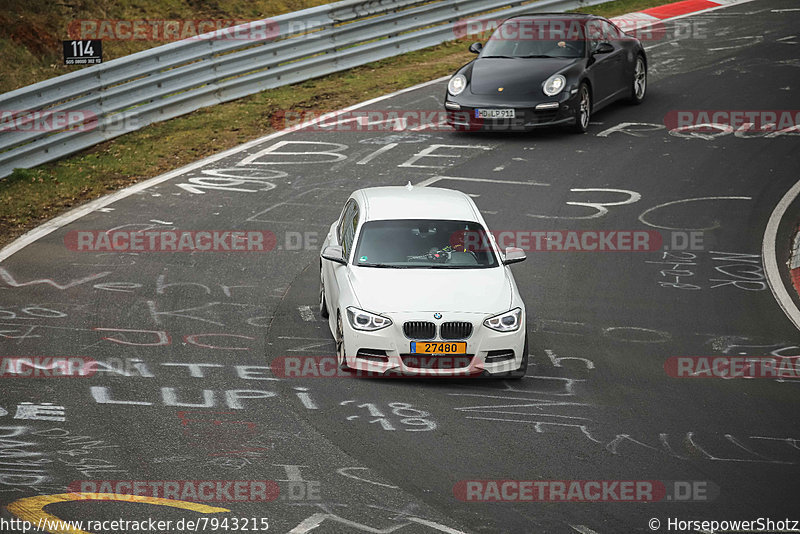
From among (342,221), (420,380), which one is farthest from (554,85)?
(420,380)

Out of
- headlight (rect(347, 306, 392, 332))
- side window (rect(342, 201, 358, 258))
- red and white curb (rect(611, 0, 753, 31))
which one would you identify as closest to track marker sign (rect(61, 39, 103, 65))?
side window (rect(342, 201, 358, 258))

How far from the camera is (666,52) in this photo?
23234 mm

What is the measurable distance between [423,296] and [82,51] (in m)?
9.31

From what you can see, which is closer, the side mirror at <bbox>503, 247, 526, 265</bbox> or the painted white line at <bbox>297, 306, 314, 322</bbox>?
the side mirror at <bbox>503, 247, 526, 265</bbox>

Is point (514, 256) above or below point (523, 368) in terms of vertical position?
above

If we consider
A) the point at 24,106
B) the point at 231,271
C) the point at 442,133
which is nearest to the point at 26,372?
the point at 231,271

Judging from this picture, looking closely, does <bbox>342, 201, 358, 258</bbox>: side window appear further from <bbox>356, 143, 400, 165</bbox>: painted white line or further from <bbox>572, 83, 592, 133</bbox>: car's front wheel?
<bbox>572, 83, 592, 133</bbox>: car's front wheel

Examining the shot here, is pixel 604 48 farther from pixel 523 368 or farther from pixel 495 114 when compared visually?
pixel 523 368

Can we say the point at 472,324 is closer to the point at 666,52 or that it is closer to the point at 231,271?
the point at 231,271

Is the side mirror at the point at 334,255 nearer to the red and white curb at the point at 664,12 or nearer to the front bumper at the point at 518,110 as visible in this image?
the front bumper at the point at 518,110

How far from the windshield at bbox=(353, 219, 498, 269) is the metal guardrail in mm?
7859

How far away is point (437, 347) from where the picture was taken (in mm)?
9266

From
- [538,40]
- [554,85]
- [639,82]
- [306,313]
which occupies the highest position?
[538,40]

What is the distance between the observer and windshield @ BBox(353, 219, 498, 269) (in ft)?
33.2
